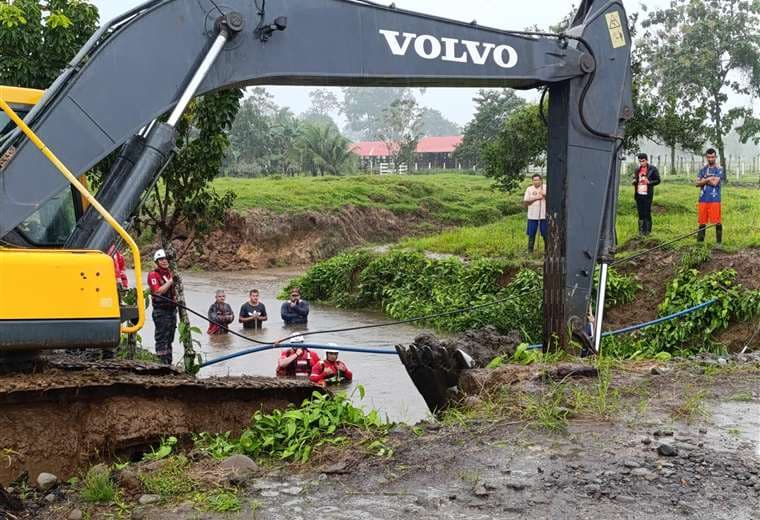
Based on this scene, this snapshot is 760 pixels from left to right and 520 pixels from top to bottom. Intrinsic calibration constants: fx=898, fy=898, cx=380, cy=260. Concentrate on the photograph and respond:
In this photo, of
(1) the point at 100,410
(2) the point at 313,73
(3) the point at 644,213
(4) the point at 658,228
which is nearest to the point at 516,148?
(4) the point at 658,228

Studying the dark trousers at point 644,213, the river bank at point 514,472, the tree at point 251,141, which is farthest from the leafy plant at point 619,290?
the tree at point 251,141

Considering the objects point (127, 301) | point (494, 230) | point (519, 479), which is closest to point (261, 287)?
point (494, 230)

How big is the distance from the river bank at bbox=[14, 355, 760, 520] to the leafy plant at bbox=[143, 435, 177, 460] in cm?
18

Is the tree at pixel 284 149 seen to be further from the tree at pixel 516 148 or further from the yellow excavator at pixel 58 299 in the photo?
the yellow excavator at pixel 58 299

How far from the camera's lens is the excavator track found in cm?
599

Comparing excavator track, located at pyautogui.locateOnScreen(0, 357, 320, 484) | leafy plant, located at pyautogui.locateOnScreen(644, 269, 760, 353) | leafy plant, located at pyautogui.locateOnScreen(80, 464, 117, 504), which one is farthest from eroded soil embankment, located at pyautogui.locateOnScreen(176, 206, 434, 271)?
leafy plant, located at pyautogui.locateOnScreen(80, 464, 117, 504)

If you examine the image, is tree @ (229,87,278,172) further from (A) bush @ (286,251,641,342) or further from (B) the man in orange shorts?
(B) the man in orange shorts

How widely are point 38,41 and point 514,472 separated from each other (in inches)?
314

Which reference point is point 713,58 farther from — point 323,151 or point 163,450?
point 163,450

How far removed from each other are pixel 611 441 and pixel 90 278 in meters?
3.57

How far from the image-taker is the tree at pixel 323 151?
52281 millimetres

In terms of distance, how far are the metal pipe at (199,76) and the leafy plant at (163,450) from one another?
2.31 meters

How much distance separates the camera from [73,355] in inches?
305

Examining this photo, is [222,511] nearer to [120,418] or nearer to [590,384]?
[120,418]
